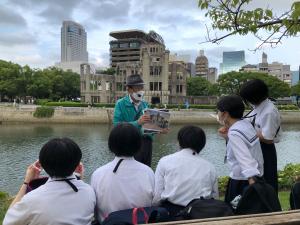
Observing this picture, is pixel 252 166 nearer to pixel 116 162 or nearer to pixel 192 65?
pixel 116 162

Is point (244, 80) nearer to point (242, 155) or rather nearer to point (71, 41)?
point (242, 155)

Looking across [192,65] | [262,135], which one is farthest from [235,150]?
[192,65]

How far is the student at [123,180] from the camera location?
274cm

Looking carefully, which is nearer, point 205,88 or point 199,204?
point 199,204

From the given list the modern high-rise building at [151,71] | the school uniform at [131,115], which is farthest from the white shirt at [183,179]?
the modern high-rise building at [151,71]

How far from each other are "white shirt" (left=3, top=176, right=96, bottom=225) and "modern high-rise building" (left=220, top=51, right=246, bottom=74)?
16815 centimetres

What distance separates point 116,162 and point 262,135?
148 cm

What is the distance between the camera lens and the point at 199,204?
2.58m

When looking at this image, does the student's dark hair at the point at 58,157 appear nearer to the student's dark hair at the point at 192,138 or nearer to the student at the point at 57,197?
the student at the point at 57,197

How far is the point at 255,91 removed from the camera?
3.75m

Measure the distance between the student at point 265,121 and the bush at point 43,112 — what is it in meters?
41.2

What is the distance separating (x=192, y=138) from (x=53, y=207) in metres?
1.30

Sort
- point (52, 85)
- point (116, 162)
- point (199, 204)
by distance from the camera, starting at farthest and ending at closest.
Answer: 1. point (52, 85)
2. point (116, 162)
3. point (199, 204)

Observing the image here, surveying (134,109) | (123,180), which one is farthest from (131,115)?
(123,180)
